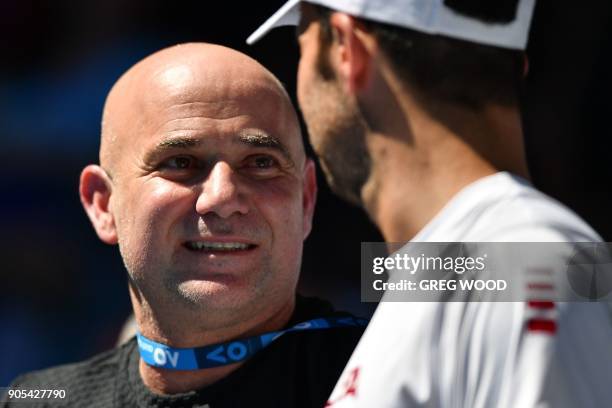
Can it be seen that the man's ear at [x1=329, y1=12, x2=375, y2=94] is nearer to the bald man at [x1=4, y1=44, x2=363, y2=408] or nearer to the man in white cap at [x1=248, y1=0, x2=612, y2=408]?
the man in white cap at [x1=248, y1=0, x2=612, y2=408]

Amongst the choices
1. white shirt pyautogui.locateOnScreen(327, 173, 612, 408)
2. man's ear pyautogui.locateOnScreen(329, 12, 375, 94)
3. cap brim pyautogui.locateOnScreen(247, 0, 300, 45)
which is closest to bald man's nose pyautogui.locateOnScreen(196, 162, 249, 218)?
cap brim pyautogui.locateOnScreen(247, 0, 300, 45)

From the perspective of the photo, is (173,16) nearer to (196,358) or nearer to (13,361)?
(13,361)

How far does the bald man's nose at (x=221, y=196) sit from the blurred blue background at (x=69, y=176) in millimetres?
2906

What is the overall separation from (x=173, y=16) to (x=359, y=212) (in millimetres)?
1690

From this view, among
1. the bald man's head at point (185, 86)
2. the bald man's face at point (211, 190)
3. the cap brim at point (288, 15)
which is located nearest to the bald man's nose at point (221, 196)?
the bald man's face at point (211, 190)

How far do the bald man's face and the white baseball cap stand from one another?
77cm

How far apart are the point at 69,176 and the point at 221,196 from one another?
3.96 meters

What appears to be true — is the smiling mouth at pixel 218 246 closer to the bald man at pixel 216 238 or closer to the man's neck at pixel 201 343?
the bald man at pixel 216 238

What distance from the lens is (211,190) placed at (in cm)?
263

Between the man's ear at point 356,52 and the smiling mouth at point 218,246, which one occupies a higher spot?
the man's ear at point 356,52

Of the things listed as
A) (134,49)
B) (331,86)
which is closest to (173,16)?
(134,49)

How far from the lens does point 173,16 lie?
20.0ft

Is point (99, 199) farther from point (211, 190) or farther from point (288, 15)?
point (288, 15)

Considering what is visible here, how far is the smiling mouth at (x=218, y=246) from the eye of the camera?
8.76 ft
